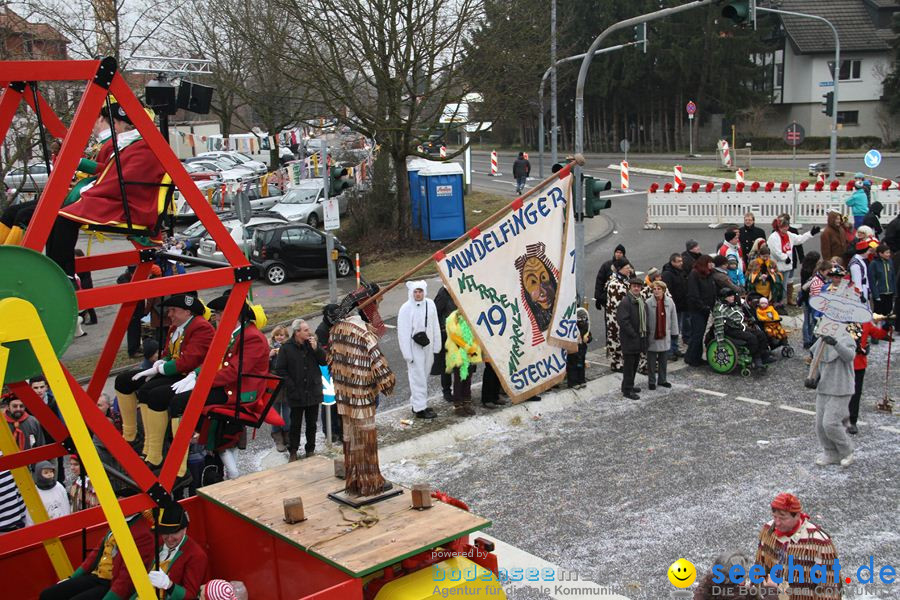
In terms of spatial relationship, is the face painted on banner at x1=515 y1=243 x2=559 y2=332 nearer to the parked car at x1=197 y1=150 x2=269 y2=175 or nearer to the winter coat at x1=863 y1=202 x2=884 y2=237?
the winter coat at x1=863 y1=202 x2=884 y2=237

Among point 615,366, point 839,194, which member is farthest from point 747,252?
point 839,194

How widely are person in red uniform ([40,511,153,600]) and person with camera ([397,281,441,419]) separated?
618 centimetres

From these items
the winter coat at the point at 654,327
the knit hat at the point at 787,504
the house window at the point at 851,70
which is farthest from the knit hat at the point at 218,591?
the house window at the point at 851,70

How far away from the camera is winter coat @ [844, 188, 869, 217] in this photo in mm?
20703

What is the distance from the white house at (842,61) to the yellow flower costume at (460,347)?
4980 centimetres

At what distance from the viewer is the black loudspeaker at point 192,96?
6.70m

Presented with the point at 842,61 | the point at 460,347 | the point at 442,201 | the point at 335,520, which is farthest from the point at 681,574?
the point at 842,61

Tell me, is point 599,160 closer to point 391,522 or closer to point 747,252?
point 747,252

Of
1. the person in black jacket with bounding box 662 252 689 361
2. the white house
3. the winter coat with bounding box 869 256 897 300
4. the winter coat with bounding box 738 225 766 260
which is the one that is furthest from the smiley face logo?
the white house

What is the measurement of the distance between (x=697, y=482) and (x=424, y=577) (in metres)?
5.20

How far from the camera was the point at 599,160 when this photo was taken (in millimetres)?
56344

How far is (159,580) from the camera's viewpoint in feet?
17.1

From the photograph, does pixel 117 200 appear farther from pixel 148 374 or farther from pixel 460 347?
pixel 460 347

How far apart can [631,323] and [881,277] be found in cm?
522
